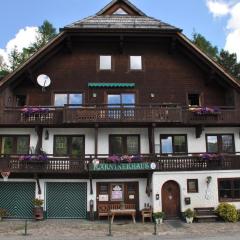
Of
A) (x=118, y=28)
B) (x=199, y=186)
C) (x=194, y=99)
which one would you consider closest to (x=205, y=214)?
(x=199, y=186)

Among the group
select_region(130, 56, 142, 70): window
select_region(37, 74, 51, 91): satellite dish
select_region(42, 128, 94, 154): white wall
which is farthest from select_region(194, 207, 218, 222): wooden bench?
select_region(37, 74, 51, 91): satellite dish

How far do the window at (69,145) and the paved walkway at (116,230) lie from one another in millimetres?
4815

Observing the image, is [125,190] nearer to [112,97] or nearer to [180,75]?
[112,97]

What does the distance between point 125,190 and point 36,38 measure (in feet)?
88.6

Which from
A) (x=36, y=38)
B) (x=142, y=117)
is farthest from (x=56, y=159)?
(x=36, y=38)

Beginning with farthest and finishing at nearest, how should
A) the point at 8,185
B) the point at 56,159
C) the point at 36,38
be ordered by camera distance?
the point at 36,38
the point at 8,185
the point at 56,159

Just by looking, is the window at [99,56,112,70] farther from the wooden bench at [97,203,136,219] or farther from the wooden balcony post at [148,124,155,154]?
the wooden bench at [97,203,136,219]

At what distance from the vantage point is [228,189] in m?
24.7

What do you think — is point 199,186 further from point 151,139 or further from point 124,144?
point 124,144

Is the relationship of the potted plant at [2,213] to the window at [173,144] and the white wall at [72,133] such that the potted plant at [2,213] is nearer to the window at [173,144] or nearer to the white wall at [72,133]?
the white wall at [72,133]

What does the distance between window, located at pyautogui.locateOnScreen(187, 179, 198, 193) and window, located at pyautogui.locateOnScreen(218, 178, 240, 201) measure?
1573mm

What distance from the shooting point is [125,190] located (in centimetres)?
2523

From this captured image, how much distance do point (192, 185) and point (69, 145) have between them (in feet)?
29.1

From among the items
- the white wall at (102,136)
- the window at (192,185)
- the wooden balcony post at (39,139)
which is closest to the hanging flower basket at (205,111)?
the white wall at (102,136)
